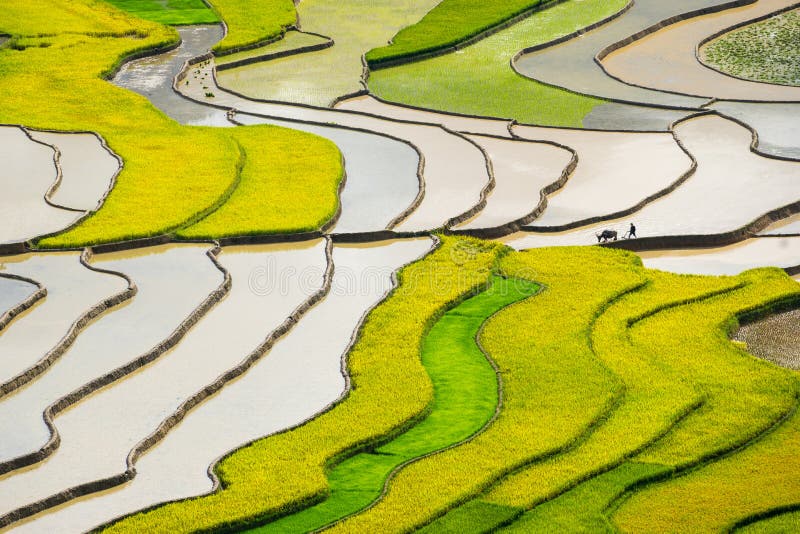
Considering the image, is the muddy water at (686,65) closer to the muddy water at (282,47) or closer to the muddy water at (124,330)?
the muddy water at (282,47)

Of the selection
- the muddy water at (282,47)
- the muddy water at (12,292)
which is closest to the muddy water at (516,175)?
the muddy water at (12,292)

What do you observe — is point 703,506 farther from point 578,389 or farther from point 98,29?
point 98,29

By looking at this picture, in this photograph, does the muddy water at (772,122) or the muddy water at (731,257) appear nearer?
the muddy water at (731,257)

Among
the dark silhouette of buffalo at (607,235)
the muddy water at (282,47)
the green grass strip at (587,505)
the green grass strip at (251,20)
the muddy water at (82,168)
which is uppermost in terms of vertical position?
the green grass strip at (251,20)

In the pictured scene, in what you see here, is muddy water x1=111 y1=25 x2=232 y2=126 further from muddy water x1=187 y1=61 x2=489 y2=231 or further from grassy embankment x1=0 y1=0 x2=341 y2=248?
muddy water x1=187 y1=61 x2=489 y2=231

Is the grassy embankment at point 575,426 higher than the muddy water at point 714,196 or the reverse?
the reverse

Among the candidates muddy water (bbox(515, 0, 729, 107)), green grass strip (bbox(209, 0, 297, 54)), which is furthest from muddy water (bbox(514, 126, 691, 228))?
green grass strip (bbox(209, 0, 297, 54))

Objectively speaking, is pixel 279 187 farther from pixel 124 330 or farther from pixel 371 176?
pixel 124 330
